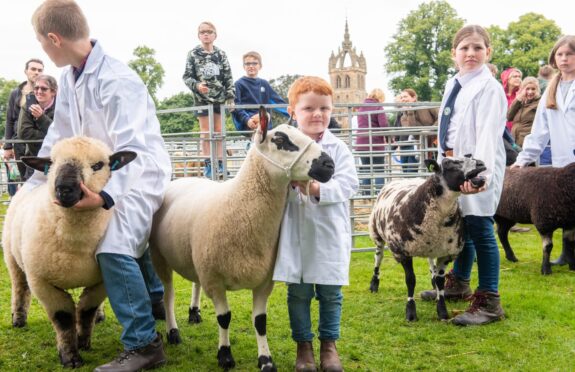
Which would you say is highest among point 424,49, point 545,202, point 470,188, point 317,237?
point 424,49

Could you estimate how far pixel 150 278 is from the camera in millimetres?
4746

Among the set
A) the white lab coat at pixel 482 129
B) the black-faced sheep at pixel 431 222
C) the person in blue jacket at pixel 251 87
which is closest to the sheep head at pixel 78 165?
the black-faced sheep at pixel 431 222

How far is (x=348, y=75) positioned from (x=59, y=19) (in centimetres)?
11635

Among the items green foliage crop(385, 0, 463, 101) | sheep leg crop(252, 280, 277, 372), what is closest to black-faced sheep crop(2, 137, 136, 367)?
sheep leg crop(252, 280, 277, 372)

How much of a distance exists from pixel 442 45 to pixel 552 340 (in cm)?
4805

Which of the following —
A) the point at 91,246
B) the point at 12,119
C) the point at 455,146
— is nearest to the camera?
the point at 91,246

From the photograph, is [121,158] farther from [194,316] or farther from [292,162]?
[194,316]

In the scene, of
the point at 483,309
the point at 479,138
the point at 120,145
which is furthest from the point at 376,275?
the point at 120,145

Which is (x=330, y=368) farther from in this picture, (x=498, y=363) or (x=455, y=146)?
(x=455, y=146)

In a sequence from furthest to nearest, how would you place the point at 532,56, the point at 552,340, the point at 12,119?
1. the point at 532,56
2. the point at 12,119
3. the point at 552,340

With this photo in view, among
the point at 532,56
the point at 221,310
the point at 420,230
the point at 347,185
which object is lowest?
the point at 221,310

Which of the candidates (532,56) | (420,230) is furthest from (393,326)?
(532,56)

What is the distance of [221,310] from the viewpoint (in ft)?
12.7

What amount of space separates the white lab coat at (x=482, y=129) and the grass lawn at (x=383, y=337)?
1.07 m
